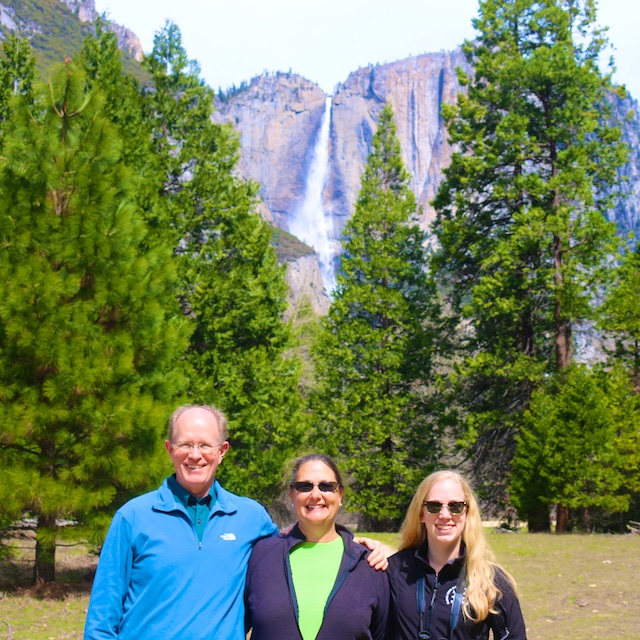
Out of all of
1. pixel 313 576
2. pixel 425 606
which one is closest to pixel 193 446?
pixel 313 576

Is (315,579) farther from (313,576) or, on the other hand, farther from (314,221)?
(314,221)

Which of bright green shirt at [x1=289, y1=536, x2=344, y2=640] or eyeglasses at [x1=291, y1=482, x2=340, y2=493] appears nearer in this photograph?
bright green shirt at [x1=289, y1=536, x2=344, y2=640]

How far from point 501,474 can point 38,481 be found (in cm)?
1436

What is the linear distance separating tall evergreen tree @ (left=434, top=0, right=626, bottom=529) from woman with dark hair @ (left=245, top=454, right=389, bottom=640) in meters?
17.1

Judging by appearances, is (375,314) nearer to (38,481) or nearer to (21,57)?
(21,57)

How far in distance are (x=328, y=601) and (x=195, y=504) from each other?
26.3 inches

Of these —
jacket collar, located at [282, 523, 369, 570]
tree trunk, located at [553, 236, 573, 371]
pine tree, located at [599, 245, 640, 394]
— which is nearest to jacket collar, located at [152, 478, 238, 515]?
jacket collar, located at [282, 523, 369, 570]

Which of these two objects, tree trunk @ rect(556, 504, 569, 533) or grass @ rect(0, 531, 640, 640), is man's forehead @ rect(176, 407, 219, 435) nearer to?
grass @ rect(0, 531, 640, 640)

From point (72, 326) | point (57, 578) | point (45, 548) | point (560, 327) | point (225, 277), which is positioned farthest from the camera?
point (560, 327)

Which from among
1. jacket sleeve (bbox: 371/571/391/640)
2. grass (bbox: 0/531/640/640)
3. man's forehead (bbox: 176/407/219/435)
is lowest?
grass (bbox: 0/531/640/640)

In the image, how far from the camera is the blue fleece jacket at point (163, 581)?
3055 mm

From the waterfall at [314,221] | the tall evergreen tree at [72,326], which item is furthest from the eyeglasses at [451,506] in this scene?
the waterfall at [314,221]

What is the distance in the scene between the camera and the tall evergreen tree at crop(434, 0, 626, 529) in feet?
65.7

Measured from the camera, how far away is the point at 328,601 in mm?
3047
